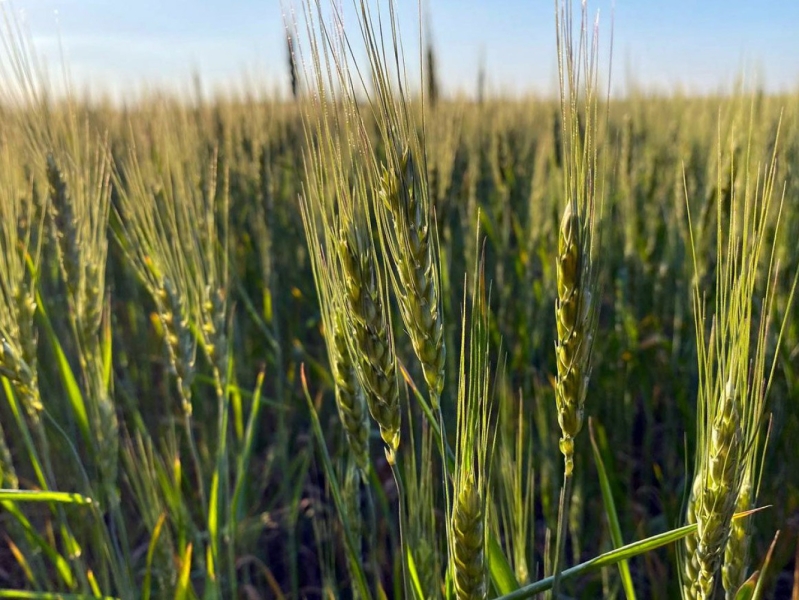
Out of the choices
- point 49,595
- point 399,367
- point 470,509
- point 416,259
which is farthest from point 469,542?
point 49,595

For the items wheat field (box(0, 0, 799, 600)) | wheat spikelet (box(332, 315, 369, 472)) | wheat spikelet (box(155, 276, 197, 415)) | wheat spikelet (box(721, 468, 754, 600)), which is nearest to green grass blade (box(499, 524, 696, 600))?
wheat field (box(0, 0, 799, 600))

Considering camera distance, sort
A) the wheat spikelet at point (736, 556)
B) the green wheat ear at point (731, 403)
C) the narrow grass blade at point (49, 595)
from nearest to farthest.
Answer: the green wheat ear at point (731, 403), the wheat spikelet at point (736, 556), the narrow grass blade at point (49, 595)

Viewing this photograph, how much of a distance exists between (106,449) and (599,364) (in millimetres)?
1279

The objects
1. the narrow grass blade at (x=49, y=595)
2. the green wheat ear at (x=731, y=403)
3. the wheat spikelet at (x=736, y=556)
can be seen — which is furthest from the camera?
the narrow grass blade at (x=49, y=595)

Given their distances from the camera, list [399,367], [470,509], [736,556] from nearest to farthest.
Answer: [470,509] → [736,556] → [399,367]

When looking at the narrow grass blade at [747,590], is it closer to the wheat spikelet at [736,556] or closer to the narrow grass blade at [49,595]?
the wheat spikelet at [736,556]

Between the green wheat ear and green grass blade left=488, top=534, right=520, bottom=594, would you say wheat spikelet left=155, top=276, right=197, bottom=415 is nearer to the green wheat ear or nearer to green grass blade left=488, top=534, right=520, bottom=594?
green grass blade left=488, top=534, right=520, bottom=594

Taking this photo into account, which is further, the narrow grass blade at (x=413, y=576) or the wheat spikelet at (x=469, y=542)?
the narrow grass blade at (x=413, y=576)

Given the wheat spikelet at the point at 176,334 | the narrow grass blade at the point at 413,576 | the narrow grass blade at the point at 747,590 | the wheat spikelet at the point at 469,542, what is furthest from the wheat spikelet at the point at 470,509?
the wheat spikelet at the point at 176,334

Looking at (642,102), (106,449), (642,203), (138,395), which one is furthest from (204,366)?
(642,102)

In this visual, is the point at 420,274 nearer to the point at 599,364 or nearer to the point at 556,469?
the point at 556,469

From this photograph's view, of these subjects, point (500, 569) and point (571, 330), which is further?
point (500, 569)

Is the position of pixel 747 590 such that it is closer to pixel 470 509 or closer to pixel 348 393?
pixel 470 509

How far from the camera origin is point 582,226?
0.57m
